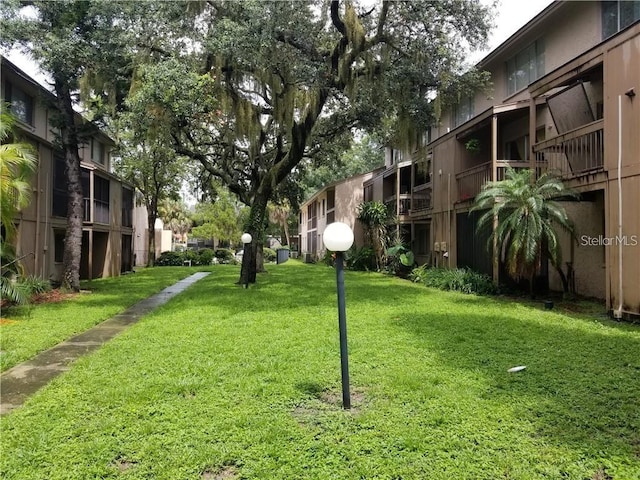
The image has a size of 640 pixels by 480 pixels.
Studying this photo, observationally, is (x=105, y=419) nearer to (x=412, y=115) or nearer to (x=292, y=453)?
(x=292, y=453)

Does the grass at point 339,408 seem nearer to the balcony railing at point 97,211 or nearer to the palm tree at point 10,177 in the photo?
the palm tree at point 10,177

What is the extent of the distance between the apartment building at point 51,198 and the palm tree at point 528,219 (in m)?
12.4

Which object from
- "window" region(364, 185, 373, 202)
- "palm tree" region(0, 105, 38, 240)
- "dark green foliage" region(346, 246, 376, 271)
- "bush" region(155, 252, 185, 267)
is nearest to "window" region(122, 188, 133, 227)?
"bush" region(155, 252, 185, 267)

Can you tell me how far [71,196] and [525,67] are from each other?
51.3ft

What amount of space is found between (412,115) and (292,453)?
11902 millimetres

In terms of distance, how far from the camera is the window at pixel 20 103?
509 inches

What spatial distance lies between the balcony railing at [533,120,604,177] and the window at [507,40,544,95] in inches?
145

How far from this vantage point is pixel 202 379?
202 inches

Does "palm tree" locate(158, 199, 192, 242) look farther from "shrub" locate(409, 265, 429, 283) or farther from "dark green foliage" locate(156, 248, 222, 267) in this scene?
"shrub" locate(409, 265, 429, 283)

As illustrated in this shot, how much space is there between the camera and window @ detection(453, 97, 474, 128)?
56.8ft

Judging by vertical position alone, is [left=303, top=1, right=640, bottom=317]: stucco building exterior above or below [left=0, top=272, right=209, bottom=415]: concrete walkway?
above

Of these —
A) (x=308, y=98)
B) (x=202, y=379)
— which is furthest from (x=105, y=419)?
(x=308, y=98)

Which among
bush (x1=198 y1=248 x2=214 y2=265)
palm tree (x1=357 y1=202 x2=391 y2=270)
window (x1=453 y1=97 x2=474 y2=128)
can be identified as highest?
window (x1=453 y1=97 x2=474 y2=128)

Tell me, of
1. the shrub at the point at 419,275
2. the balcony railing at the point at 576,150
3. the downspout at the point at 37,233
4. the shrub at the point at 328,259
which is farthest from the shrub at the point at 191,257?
the balcony railing at the point at 576,150
